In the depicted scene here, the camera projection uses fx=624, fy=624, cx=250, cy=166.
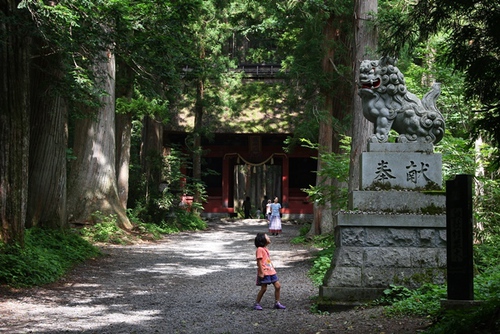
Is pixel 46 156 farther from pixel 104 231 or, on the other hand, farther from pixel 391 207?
pixel 391 207

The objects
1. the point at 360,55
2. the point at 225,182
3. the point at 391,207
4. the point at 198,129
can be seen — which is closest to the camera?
the point at 391,207

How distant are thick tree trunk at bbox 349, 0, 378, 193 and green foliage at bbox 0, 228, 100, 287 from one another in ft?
19.2

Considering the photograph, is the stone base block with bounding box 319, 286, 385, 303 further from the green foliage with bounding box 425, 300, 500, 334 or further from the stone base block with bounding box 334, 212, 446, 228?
the green foliage with bounding box 425, 300, 500, 334

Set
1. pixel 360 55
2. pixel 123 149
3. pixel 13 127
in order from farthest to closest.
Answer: pixel 123 149 → pixel 360 55 → pixel 13 127

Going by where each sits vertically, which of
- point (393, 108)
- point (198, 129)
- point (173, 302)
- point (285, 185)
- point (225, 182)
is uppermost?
point (198, 129)

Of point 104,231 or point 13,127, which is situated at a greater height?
point 13,127

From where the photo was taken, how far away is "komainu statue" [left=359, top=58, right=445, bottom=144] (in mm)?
8336

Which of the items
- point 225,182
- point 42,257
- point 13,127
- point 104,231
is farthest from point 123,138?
point 13,127

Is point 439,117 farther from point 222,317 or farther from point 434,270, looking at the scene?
point 222,317

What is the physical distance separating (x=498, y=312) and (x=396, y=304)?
2306 millimetres

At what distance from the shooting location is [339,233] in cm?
795

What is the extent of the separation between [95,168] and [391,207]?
1171 cm

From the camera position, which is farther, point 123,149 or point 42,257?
point 123,149

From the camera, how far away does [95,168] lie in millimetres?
17953
